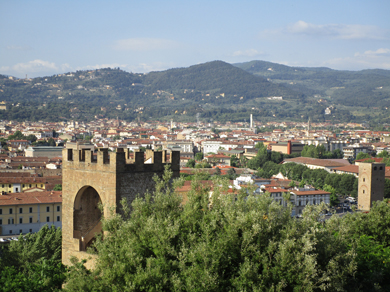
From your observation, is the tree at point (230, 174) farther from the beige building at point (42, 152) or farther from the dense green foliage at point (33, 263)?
the dense green foliage at point (33, 263)

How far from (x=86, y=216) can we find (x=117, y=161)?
162cm

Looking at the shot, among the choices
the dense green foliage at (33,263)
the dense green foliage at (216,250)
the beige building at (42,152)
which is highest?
the dense green foliage at (216,250)

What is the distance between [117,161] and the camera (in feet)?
32.7

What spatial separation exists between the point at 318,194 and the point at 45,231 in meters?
31.3

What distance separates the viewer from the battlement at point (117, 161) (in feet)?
32.8

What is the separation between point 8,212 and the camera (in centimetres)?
3347

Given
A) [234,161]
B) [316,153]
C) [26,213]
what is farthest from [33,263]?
[316,153]

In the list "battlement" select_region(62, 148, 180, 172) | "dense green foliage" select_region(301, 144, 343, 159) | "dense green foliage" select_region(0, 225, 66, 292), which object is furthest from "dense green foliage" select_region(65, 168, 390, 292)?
"dense green foliage" select_region(301, 144, 343, 159)

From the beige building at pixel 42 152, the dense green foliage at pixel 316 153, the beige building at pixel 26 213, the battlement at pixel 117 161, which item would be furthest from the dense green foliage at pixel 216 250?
the dense green foliage at pixel 316 153

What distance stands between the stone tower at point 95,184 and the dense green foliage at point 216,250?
2.08 ft

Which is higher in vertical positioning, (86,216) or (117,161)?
(117,161)

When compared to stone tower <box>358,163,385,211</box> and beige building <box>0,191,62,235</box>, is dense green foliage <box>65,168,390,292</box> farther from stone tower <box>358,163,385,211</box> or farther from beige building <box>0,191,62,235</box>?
stone tower <box>358,163,385,211</box>

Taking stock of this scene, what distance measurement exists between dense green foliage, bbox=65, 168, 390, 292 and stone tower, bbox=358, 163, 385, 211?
42.0 metres

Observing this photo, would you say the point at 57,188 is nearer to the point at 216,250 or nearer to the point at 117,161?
the point at 117,161
